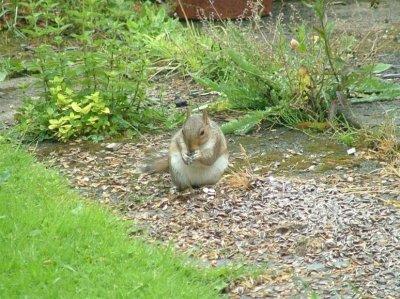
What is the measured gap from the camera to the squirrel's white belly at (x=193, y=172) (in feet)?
20.2

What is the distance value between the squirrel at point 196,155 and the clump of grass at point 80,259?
0.61 m

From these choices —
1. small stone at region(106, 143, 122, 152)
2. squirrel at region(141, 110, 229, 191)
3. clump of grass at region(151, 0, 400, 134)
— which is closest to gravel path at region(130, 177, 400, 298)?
squirrel at region(141, 110, 229, 191)

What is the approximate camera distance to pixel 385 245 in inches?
204

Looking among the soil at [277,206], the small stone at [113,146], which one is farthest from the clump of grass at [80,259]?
the small stone at [113,146]

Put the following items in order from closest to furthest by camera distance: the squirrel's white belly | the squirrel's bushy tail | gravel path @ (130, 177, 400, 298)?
gravel path @ (130, 177, 400, 298) < the squirrel's white belly < the squirrel's bushy tail

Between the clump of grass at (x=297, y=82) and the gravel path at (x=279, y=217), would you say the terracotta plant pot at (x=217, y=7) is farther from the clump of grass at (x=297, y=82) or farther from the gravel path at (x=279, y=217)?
the gravel path at (x=279, y=217)

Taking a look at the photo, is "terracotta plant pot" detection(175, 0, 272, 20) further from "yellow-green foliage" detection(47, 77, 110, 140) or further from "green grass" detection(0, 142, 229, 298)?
"green grass" detection(0, 142, 229, 298)

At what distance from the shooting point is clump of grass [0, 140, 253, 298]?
15.4ft

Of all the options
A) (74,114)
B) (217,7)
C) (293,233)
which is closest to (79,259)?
(293,233)

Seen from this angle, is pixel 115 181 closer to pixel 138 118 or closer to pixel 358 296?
pixel 138 118

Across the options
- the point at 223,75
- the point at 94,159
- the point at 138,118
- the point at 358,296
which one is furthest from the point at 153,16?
the point at 358,296

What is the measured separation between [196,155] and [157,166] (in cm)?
56

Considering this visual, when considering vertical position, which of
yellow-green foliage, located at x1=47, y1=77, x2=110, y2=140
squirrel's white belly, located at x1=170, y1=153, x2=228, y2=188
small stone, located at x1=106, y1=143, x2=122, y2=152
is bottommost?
small stone, located at x1=106, y1=143, x2=122, y2=152

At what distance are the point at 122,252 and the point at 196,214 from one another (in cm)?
85
